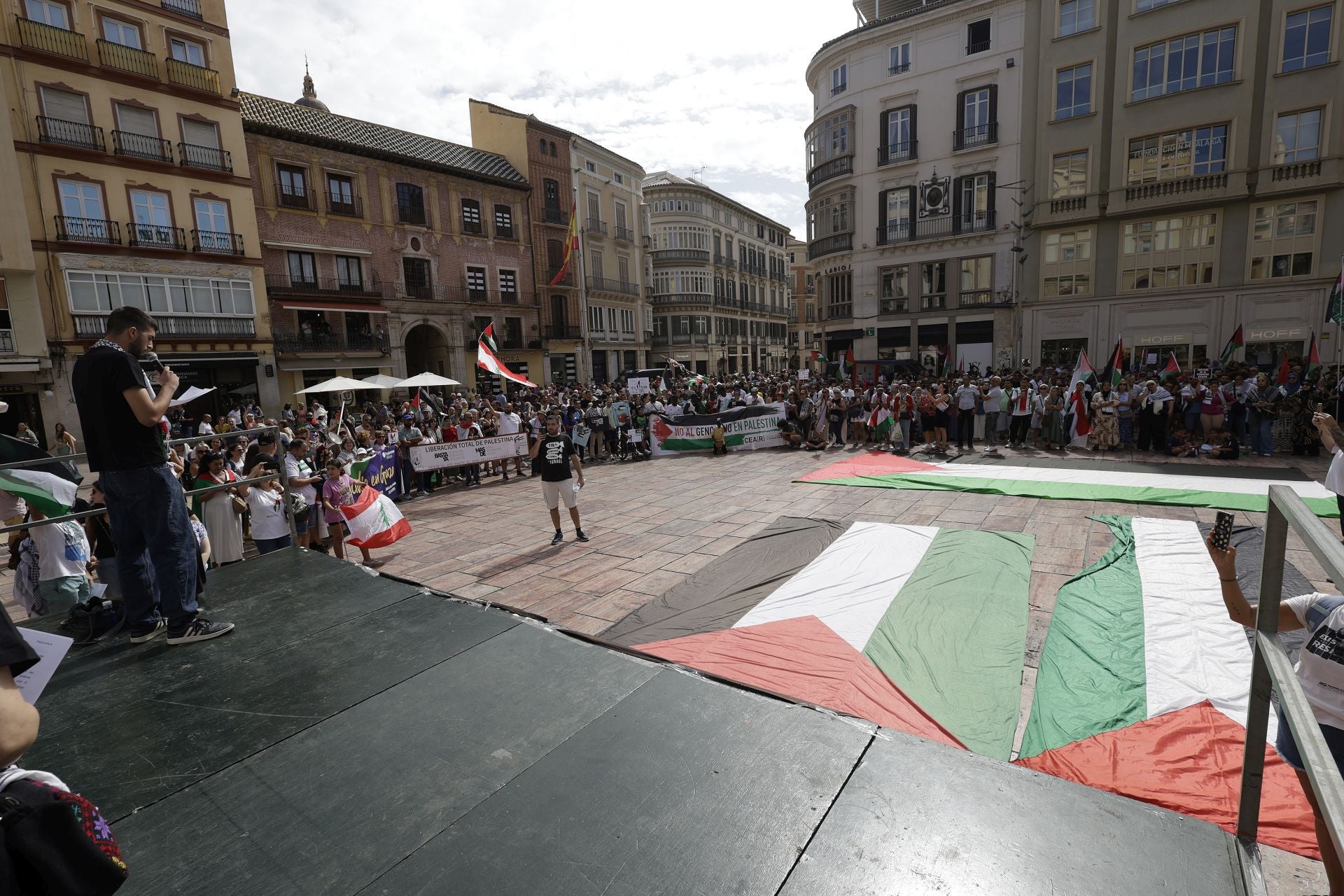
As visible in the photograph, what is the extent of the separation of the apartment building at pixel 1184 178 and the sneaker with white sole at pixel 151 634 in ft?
105

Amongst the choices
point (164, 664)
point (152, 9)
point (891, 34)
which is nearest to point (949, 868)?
point (164, 664)

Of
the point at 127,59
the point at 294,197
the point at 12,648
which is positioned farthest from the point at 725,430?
the point at 127,59

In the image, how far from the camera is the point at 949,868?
2053 mm

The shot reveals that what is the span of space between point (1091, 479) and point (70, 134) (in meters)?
31.6

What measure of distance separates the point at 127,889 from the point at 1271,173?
112ft

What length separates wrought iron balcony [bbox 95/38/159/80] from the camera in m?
21.5

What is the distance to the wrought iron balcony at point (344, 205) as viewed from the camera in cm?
2823

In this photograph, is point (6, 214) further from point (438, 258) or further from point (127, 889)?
point (127, 889)

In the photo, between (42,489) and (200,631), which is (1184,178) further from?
(42,489)

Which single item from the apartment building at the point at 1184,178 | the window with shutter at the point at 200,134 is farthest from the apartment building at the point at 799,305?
the window with shutter at the point at 200,134

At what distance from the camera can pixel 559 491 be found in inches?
345

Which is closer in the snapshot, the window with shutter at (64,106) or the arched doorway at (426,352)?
the window with shutter at (64,106)

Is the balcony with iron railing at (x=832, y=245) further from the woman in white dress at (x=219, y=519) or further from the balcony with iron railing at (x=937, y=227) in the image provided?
the woman in white dress at (x=219, y=519)

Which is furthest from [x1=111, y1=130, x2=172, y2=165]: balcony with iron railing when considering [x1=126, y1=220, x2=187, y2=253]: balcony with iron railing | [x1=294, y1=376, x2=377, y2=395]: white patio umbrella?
[x1=294, y1=376, x2=377, y2=395]: white patio umbrella
